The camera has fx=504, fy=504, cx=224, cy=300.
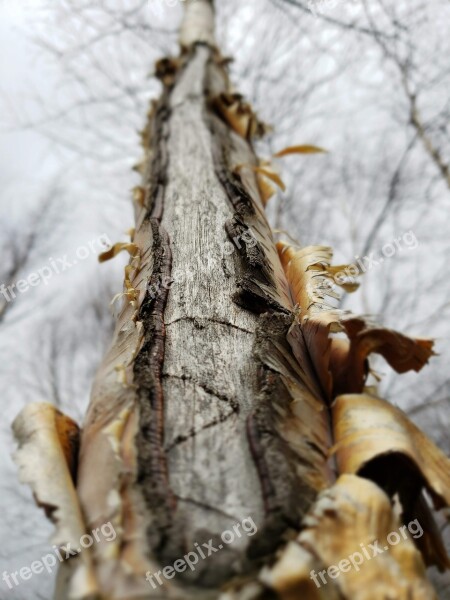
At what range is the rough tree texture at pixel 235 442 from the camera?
480 mm

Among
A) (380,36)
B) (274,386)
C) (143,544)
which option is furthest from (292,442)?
(380,36)

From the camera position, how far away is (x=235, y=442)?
0.62 meters

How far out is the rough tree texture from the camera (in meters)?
0.48

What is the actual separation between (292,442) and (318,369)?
19 cm

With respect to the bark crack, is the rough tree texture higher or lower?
lower

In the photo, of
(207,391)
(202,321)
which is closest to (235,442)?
(207,391)

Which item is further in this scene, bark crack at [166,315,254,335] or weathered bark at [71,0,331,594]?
bark crack at [166,315,254,335]

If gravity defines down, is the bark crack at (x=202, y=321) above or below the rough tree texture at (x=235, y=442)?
above

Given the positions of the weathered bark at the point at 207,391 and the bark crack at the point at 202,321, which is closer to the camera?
the weathered bark at the point at 207,391

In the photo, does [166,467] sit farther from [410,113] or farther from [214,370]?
[410,113]

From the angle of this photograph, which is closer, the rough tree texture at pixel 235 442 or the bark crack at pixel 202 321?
the rough tree texture at pixel 235 442

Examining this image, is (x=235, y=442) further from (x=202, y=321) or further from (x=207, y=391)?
(x=202, y=321)

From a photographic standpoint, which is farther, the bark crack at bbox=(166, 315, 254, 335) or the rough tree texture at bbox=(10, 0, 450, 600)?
the bark crack at bbox=(166, 315, 254, 335)

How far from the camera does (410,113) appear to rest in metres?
3.85
